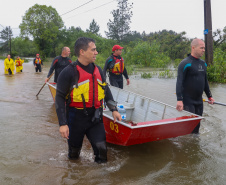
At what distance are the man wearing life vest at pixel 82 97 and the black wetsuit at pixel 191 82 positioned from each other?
1647 millimetres

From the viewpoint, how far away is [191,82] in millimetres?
4246

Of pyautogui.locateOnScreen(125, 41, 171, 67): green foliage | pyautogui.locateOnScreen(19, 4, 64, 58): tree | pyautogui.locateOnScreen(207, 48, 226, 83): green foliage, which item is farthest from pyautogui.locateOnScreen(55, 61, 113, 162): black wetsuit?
pyautogui.locateOnScreen(19, 4, 64, 58): tree

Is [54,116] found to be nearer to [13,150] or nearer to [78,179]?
[13,150]

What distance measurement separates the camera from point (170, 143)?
4.59 m

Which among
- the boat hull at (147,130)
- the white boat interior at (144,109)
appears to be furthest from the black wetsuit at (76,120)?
the white boat interior at (144,109)

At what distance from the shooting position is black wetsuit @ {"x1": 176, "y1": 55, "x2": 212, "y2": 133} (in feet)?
13.7

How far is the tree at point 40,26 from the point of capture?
54.0 meters

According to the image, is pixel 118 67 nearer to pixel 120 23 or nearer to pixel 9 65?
pixel 9 65

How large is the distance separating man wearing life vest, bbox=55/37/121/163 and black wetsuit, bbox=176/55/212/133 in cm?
165

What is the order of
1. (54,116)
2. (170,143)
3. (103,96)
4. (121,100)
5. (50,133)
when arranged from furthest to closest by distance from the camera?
(54,116) → (121,100) → (50,133) → (170,143) → (103,96)

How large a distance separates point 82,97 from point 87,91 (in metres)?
0.10

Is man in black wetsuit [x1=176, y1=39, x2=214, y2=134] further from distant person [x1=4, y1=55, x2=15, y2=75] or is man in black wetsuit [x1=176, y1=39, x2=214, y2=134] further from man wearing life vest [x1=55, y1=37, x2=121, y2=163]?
distant person [x1=4, y1=55, x2=15, y2=75]

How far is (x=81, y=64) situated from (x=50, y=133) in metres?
2.68

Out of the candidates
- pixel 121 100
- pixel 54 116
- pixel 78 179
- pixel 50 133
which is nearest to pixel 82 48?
pixel 78 179
